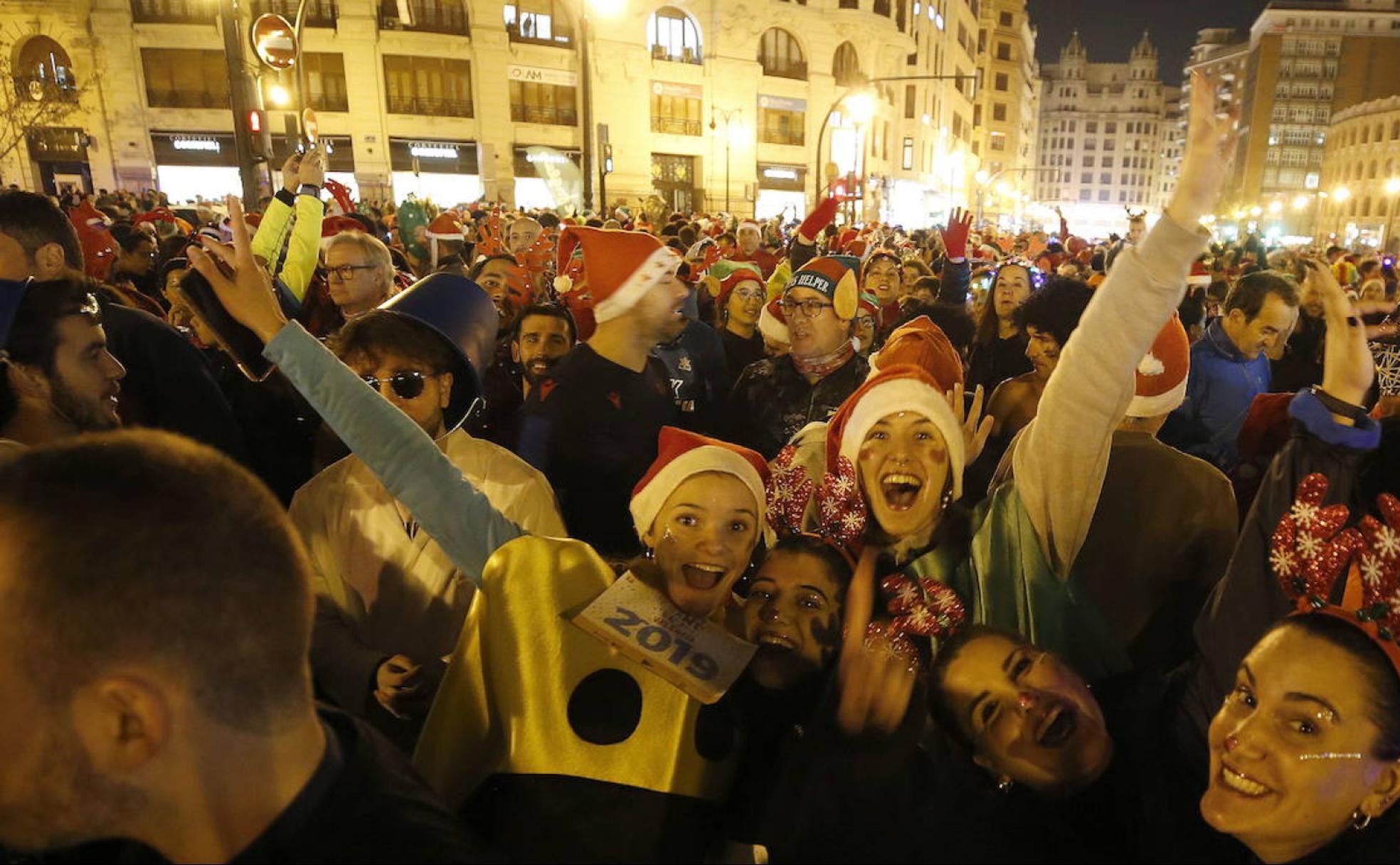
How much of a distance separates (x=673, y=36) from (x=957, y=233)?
128ft

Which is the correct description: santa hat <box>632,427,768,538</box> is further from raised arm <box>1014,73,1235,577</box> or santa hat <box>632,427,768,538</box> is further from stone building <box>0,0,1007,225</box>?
stone building <box>0,0,1007,225</box>

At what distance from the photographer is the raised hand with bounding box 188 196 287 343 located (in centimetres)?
219

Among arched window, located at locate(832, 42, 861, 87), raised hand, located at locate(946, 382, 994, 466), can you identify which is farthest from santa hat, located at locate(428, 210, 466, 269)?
arched window, located at locate(832, 42, 861, 87)

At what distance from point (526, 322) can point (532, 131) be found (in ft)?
125

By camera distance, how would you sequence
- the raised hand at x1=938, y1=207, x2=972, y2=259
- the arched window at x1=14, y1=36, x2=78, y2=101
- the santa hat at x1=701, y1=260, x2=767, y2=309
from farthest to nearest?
the arched window at x1=14, y1=36, x2=78, y2=101 → the raised hand at x1=938, y1=207, x2=972, y2=259 → the santa hat at x1=701, y1=260, x2=767, y2=309

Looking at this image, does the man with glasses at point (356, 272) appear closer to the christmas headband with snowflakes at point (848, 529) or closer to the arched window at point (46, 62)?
the christmas headband with snowflakes at point (848, 529)

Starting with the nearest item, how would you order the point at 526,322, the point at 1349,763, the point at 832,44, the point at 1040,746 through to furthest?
the point at 1349,763 → the point at 1040,746 → the point at 526,322 → the point at 832,44

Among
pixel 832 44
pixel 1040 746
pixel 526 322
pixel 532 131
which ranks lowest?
pixel 1040 746

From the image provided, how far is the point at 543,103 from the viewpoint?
39656 mm

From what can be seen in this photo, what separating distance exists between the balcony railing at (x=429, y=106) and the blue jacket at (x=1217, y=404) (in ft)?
129

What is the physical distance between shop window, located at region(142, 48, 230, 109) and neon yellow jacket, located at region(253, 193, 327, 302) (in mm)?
37969

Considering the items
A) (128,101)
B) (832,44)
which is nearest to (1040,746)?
(128,101)

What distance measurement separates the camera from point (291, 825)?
1138mm

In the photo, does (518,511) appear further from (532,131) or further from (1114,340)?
(532,131)
